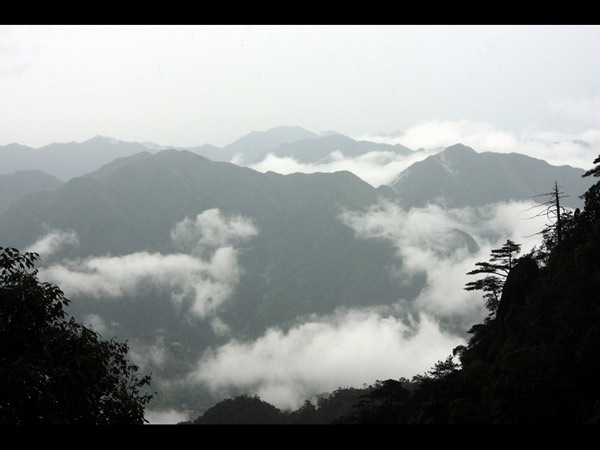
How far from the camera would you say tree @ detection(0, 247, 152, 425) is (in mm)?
6277

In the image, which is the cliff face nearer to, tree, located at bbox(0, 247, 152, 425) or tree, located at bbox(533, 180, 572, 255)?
tree, located at bbox(533, 180, 572, 255)

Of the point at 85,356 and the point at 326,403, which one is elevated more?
the point at 85,356

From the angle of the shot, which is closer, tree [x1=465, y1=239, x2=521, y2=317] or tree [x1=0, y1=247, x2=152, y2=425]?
tree [x1=0, y1=247, x2=152, y2=425]

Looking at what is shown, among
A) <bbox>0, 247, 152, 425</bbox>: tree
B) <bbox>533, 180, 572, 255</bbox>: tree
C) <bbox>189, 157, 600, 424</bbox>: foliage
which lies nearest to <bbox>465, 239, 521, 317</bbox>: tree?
<bbox>189, 157, 600, 424</bbox>: foliage

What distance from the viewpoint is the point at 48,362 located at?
670 centimetres

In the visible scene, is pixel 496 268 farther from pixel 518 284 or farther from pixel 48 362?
pixel 48 362

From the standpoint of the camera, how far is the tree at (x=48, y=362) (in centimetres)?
628

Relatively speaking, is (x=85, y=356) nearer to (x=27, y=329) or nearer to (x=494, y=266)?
(x=27, y=329)

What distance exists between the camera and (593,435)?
2297 mm

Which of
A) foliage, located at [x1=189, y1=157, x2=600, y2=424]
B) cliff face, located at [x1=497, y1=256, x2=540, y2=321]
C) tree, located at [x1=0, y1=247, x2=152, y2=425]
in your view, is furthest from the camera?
cliff face, located at [x1=497, y1=256, x2=540, y2=321]

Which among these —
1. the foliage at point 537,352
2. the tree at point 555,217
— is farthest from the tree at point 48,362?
the tree at point 555,217
